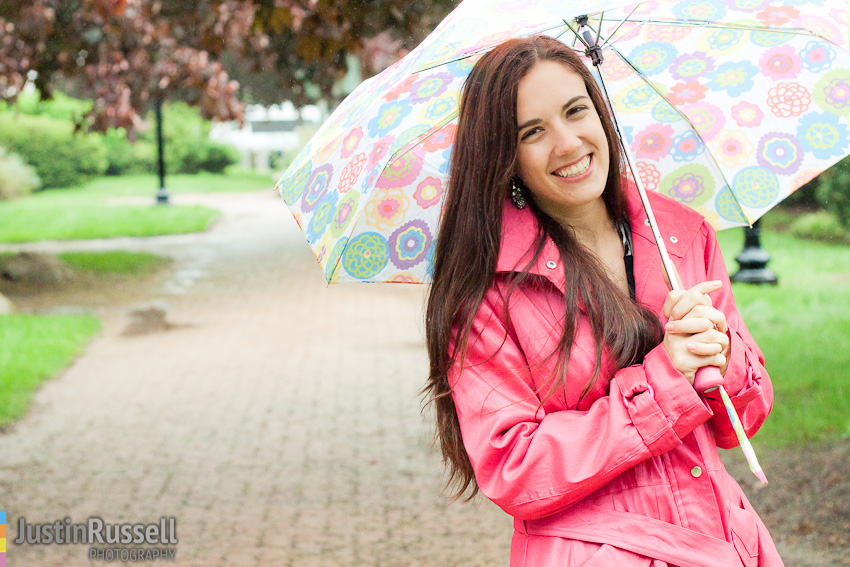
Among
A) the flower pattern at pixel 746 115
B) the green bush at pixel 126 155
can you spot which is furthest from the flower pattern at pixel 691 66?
the green bush at pixel 126 155

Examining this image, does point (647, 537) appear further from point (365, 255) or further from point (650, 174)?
point (650, 174)

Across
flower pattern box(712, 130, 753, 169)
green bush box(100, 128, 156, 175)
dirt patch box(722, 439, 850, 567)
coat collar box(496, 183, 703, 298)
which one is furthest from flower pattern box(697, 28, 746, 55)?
green bush box(100, 128, 156, 175)

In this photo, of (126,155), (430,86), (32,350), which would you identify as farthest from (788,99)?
(126,155)

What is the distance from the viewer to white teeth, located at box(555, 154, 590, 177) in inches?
83.4

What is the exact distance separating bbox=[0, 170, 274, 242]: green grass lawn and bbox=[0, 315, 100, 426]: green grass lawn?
33.7 ft

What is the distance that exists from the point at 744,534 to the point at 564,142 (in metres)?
0.92

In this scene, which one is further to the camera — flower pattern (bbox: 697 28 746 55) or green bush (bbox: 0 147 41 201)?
green bush (bbox: 0 147 41 201)

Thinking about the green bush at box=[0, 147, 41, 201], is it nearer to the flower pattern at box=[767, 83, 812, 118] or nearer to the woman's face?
the flower pattern at box=[767, 83, 812, 118]

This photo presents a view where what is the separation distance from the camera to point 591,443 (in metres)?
1.89

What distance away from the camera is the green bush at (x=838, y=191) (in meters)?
15.0

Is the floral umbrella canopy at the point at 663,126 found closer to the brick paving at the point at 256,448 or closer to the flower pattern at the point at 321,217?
the flower pattern at the point at 321,217

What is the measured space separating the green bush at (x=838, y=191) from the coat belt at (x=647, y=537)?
1430 cm

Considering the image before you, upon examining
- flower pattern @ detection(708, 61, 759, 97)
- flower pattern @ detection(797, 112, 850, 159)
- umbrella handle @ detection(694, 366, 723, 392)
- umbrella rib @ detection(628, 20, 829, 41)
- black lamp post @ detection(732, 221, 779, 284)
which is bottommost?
black lamp post @ detection(732, 221, 779, 284)

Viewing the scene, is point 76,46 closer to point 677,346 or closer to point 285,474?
point 285,474
